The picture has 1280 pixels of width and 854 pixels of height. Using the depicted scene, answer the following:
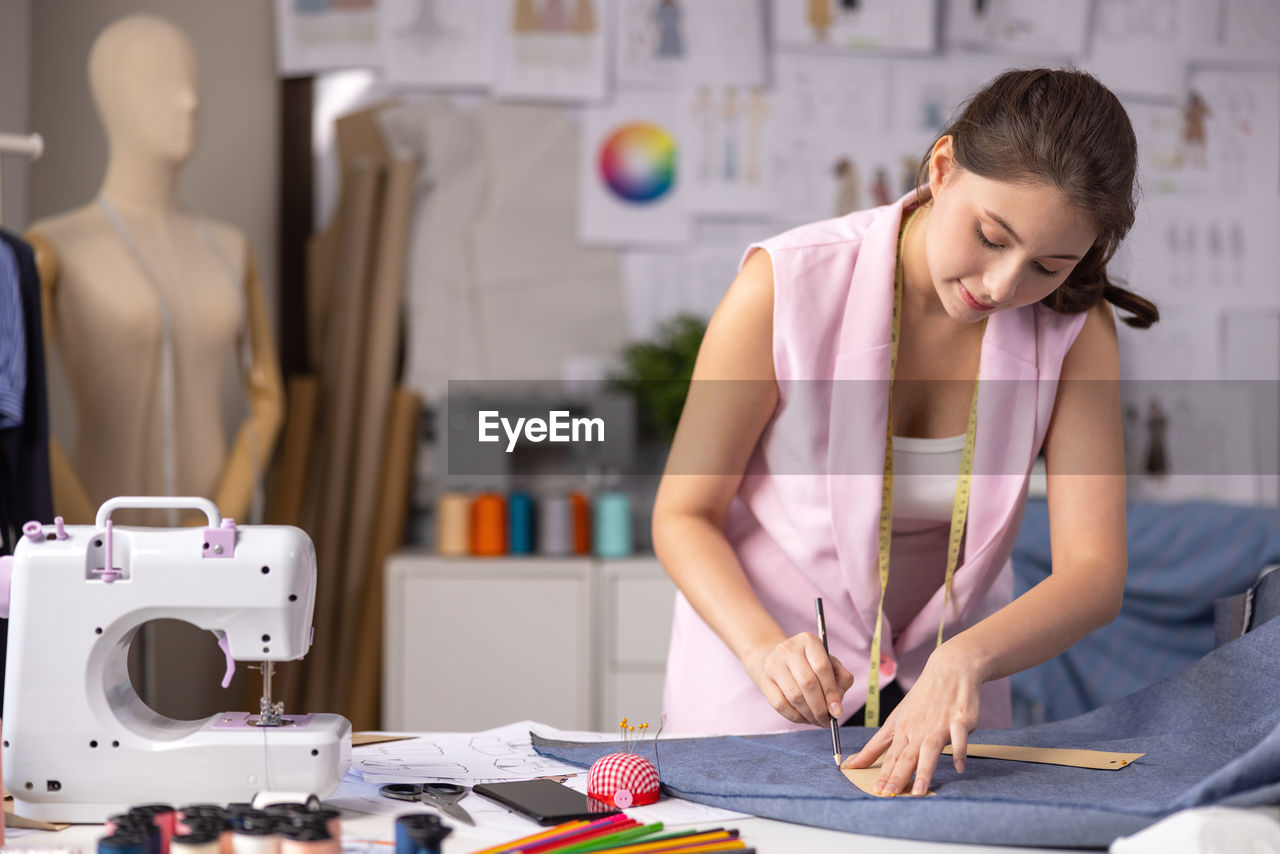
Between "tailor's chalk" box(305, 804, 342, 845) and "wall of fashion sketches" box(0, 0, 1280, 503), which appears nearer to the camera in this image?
"tailor's chalk" box(305, 804, 342, 845)

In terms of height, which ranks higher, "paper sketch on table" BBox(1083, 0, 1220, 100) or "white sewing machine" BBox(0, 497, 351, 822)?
"paper sketch on table" BBox(1083, 0, 1220, 100)

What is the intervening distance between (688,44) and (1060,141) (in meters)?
2.34

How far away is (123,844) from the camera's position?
0.83m

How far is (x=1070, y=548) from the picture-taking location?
1368 mm

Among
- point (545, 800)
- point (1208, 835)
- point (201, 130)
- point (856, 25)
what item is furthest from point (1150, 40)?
point (545, 800)

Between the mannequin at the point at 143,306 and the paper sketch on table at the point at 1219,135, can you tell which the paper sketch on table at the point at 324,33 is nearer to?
the mannequin at the point at 143,306

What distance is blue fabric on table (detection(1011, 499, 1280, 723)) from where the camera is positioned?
229 centimetres

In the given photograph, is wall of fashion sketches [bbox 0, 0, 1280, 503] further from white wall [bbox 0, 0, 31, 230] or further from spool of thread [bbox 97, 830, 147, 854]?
spool of thread [bbox 97, 830, 147, 854]

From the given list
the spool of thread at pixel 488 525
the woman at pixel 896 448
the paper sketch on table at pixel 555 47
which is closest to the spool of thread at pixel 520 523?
the spool of thread at pixel 488 525

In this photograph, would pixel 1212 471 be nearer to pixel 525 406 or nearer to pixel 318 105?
pixel 525 406

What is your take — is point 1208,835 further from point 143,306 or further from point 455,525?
point 455,525

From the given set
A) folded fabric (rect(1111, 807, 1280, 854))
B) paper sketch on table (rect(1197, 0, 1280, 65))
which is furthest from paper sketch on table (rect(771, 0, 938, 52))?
folded fabric (rect(1111, 807, 1280, 854))

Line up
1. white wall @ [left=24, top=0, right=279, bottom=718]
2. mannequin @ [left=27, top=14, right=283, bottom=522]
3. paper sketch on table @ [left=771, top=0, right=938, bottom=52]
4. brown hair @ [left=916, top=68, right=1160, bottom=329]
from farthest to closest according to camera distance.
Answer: paper sketch on table @ [left=771, top=0, right=938, bottom=52], white wall @ [left=24, top=0, right=279, bottom=718], mannequin @ [left=27, top=14, right=283, bottom=522], brown hair @ [left=916, top=68, right=1160, bottom=329]

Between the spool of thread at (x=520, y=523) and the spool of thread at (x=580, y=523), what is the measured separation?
113 millimetres
